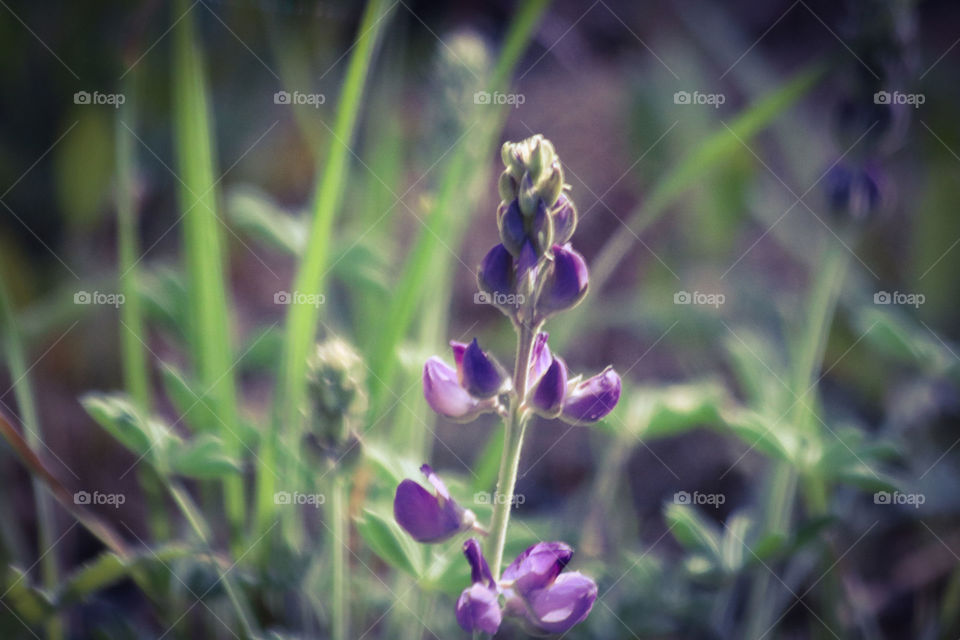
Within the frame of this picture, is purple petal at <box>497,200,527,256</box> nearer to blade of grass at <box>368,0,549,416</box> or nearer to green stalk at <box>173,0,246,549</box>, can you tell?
blade of grass at <box>368,0,549,416</box>

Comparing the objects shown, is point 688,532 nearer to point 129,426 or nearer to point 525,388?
point 525,388

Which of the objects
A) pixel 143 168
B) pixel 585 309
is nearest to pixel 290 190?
pixel 143 168

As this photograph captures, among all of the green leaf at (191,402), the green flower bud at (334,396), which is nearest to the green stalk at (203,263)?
the green leaf at (191,402)

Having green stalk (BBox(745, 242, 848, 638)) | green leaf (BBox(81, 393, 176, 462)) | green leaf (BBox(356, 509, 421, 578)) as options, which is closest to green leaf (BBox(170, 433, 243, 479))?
green leaf (BBox(81, 393, 176, 462))

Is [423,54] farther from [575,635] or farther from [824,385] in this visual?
[575,635]

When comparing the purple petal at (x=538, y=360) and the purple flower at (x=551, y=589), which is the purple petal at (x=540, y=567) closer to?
the purple flower at (x=551, y=589)

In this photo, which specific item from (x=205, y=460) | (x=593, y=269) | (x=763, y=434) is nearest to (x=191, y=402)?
(x=205, y=460)
